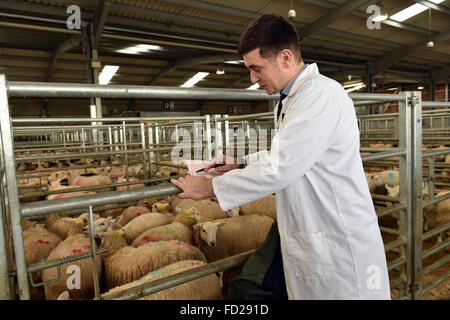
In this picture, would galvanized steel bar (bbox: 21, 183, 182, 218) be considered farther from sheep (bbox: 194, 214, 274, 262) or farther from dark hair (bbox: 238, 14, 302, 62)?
sheep (bbox: 194, 214, 274, 262)

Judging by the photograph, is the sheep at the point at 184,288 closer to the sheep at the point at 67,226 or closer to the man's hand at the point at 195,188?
the man's hand at the point at 195,188

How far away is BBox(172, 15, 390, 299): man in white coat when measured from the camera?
42.4 inches

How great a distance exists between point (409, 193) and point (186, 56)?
42.3 feet

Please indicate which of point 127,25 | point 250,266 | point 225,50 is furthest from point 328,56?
point 250,266

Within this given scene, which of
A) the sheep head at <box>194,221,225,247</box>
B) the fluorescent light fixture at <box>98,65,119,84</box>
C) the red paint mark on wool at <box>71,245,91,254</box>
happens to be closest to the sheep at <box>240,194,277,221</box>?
the sheep head at <box>194,221,225,247</box>

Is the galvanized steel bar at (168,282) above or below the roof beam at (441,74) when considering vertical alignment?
below

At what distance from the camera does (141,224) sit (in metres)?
3.46

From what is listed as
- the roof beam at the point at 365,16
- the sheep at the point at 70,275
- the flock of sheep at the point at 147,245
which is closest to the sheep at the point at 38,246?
the flock of sheep at the point at 147,245

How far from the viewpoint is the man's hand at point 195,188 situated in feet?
3.67

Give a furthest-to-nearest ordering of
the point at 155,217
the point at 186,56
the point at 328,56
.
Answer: the point at 328,56
the point at 186,56
the point at 155,217

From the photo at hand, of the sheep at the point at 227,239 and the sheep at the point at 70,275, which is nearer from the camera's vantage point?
the sheep at the point at 70,275

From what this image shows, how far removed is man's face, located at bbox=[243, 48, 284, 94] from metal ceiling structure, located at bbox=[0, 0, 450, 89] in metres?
7.12
